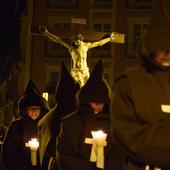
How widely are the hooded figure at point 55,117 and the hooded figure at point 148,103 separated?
3.88 metres

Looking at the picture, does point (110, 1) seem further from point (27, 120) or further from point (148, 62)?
point (148, 62)

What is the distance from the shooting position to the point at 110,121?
147 inches

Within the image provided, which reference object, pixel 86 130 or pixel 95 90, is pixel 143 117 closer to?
pixel 86 130

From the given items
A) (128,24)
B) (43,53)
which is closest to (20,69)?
(43,53)

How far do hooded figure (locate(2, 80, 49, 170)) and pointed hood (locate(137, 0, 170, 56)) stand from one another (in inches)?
190

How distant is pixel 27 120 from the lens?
26.6 ft

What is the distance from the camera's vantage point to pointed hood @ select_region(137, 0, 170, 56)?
325cm

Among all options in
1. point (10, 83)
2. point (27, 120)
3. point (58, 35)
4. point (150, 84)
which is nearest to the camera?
point (150, 84)

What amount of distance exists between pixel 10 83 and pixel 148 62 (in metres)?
48.7

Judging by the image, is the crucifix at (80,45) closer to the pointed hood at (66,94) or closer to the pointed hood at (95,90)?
the pointed hood at (66,94)

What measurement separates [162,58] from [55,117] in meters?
4.05

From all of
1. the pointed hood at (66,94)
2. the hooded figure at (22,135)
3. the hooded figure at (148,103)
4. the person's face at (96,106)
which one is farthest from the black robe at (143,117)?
the hooded figure at (22,135)

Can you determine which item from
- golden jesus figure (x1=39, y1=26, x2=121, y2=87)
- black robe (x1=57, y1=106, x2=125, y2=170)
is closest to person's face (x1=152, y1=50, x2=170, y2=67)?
black robe (x1=57, y1=106, x2=125, y2=170)

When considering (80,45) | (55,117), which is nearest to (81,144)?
(55,117)
